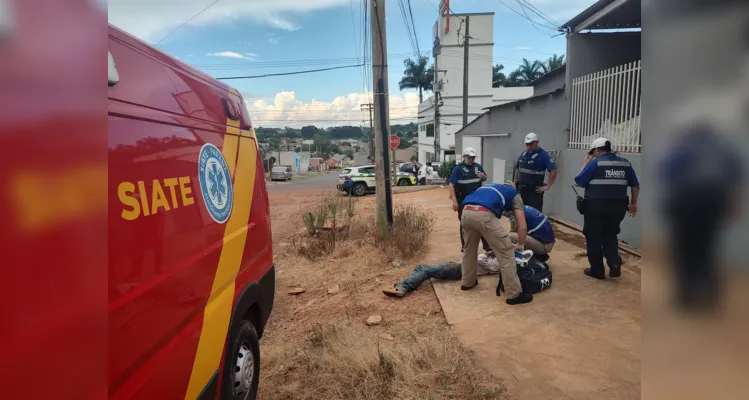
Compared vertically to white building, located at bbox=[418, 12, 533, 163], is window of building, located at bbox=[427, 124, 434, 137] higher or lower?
lower

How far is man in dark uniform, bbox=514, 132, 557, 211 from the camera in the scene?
19.6 feet

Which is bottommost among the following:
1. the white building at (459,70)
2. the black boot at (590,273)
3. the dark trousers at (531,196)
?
the black boot at (590,273)

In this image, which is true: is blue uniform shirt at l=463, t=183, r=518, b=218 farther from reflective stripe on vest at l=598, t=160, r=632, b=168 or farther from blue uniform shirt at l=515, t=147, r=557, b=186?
blue uniform shirt at l=515, t=147, r=557, b=186

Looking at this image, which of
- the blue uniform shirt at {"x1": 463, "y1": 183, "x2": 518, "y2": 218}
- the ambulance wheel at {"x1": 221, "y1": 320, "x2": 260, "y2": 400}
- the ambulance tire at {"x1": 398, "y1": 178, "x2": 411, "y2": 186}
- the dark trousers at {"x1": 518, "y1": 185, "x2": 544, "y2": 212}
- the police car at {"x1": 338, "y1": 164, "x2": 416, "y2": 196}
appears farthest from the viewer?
the ambulance tire at {"x1": 398, "y1": 178, "x2": 411, "y2": 186}

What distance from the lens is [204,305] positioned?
2.13 metres

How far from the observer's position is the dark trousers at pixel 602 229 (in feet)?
14.9

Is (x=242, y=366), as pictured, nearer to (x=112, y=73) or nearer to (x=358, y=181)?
(x=112, y=73)

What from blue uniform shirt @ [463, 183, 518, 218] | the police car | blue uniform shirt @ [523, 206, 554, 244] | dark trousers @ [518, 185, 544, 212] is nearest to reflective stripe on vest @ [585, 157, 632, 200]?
blue uniform shirt @ [523, 206, 554, 244]

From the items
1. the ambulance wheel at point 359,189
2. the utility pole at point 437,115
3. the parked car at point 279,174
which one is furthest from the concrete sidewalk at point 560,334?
the parked car at point 279,174

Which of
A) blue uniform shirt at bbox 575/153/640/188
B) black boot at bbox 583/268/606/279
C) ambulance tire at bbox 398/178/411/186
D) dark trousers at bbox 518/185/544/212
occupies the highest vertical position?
blue uniform shirt at bbox 575/153/640/188

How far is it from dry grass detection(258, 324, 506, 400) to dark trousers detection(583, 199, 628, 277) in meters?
2.12

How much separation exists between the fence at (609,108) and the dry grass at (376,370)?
428 centimetres

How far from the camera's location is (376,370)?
9.79ft
